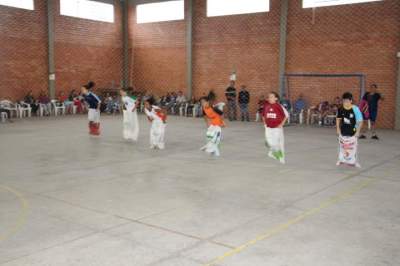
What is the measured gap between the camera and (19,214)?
5.29 meters

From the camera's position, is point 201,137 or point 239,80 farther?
point 239,80

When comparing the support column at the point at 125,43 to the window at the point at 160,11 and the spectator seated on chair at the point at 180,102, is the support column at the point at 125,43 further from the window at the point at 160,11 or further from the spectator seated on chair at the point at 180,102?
the spectator seated on chair at the point at 180,102

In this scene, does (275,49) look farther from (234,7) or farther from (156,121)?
(156,121)

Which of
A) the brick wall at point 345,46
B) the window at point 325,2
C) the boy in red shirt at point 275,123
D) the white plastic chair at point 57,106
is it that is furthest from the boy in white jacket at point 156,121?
the white plastic chair at point 57,106

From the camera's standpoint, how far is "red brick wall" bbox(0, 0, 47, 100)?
19.6m

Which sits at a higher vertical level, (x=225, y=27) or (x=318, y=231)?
(x=225, y=27)

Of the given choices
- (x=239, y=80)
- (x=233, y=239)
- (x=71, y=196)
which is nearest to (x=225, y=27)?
(x=239, y=80)

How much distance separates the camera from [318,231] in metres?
4.77

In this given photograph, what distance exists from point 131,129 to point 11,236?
A: 7.81 meters

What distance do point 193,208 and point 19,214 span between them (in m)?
2.21

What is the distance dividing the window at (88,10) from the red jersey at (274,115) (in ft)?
53.4

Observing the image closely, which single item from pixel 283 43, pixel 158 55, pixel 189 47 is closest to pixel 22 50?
pixel 158 55

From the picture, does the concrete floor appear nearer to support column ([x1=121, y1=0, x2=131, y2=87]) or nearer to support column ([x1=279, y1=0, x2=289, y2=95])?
support column ([x1=279, y1=0, x2=289, y2=95])

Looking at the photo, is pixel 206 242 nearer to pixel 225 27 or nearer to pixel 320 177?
pixel 320 177
